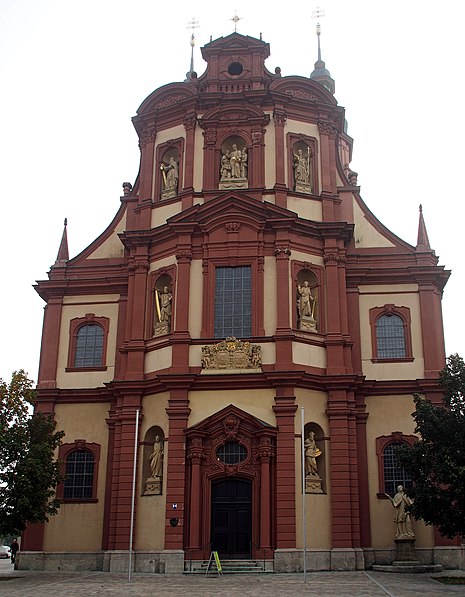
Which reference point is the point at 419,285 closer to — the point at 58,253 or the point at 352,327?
the point at 352,327

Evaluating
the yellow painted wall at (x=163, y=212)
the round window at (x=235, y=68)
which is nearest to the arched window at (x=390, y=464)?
the yellow painted wall at (x=163, y=212)

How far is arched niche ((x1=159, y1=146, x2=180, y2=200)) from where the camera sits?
36031mm

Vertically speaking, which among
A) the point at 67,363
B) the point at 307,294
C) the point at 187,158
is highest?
the point at 187,158

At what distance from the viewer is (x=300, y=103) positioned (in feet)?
119

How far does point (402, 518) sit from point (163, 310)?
12775 millimetres

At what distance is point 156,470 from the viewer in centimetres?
3136

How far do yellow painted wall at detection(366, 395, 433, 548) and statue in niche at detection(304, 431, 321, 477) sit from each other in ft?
9.71

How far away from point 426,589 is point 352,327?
1345 cm

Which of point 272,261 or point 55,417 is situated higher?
point 272,261

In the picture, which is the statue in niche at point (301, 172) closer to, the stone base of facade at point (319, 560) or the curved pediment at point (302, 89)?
the curved pediment at point (302, 89)

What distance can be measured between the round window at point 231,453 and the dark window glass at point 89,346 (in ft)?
25.6

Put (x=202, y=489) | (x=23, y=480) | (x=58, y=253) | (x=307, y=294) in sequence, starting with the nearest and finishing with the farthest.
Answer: (x=23, y=480) → (x=202, y=489) → (x=307, y=294) → (x=58, y=253)

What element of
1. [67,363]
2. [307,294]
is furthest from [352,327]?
[67,363]

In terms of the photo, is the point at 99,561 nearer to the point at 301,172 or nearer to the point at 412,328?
the point at 412,328
